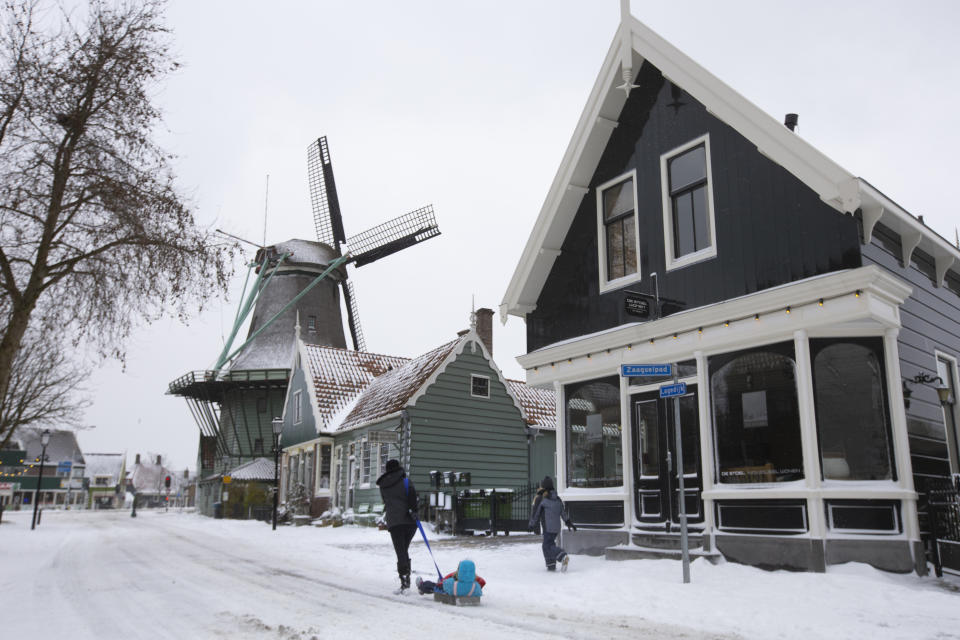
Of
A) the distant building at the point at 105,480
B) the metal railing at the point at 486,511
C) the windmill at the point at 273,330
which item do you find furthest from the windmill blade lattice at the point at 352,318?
the distant building at the point at 105,480

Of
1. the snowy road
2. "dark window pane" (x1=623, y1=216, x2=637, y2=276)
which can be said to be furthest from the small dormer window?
"dark window pane" (x1=623, y1=216, x2=637, y2=276)

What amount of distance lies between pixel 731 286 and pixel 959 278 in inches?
230

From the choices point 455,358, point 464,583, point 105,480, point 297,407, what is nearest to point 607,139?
point 464,583

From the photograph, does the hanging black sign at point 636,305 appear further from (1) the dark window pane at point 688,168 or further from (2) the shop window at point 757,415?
(1) the dark window pane at point 688,168

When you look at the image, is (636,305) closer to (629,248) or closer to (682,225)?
(682,225)

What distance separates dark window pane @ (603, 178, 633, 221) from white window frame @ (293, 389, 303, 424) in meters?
22.7

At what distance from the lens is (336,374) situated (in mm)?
31891

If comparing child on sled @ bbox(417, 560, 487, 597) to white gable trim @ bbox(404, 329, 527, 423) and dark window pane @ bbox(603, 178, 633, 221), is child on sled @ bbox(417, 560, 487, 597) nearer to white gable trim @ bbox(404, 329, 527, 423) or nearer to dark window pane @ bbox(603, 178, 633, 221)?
dark window pane @ bbox(603, 178, 633, 221)

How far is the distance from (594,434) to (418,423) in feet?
39.1

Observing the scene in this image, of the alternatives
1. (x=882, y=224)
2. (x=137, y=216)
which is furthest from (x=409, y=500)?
(x=882, y=224)

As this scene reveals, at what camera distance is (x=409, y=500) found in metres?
10.2

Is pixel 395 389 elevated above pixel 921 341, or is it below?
above

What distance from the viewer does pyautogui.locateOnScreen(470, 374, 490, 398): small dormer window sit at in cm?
2675

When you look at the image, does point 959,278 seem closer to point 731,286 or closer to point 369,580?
point 731,286
